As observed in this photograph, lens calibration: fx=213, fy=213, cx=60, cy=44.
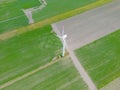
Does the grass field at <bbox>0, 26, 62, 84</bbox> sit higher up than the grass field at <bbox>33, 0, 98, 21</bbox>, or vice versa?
the grass field at <bbox>33, 0, 98, 21</bbox>

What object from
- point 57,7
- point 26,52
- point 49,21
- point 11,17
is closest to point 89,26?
point 49,21

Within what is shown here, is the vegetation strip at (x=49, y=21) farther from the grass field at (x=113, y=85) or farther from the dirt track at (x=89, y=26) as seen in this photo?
the grass field at (x=113, y=85)

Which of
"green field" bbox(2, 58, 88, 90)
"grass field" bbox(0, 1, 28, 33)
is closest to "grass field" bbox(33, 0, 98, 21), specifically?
"grass field" bbox(0, 1, 28, 33)

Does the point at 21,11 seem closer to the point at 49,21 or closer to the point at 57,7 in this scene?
the point at 49,21

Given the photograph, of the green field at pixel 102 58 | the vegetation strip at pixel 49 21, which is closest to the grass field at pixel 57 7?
the vegetation strip at pixel 49 21

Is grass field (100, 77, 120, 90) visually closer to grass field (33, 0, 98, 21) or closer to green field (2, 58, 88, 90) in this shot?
green field (2, 58, 88, 90)

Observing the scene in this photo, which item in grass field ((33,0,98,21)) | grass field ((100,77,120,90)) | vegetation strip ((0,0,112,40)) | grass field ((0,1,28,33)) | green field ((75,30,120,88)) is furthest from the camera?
grass field ((33,0,98,21))

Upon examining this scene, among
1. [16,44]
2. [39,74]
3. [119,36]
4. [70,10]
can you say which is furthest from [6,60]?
[119,36]

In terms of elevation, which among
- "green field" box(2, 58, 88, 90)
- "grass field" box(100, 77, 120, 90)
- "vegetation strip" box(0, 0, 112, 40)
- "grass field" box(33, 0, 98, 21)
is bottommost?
"grass field" box(100, 77, 120, 90)
